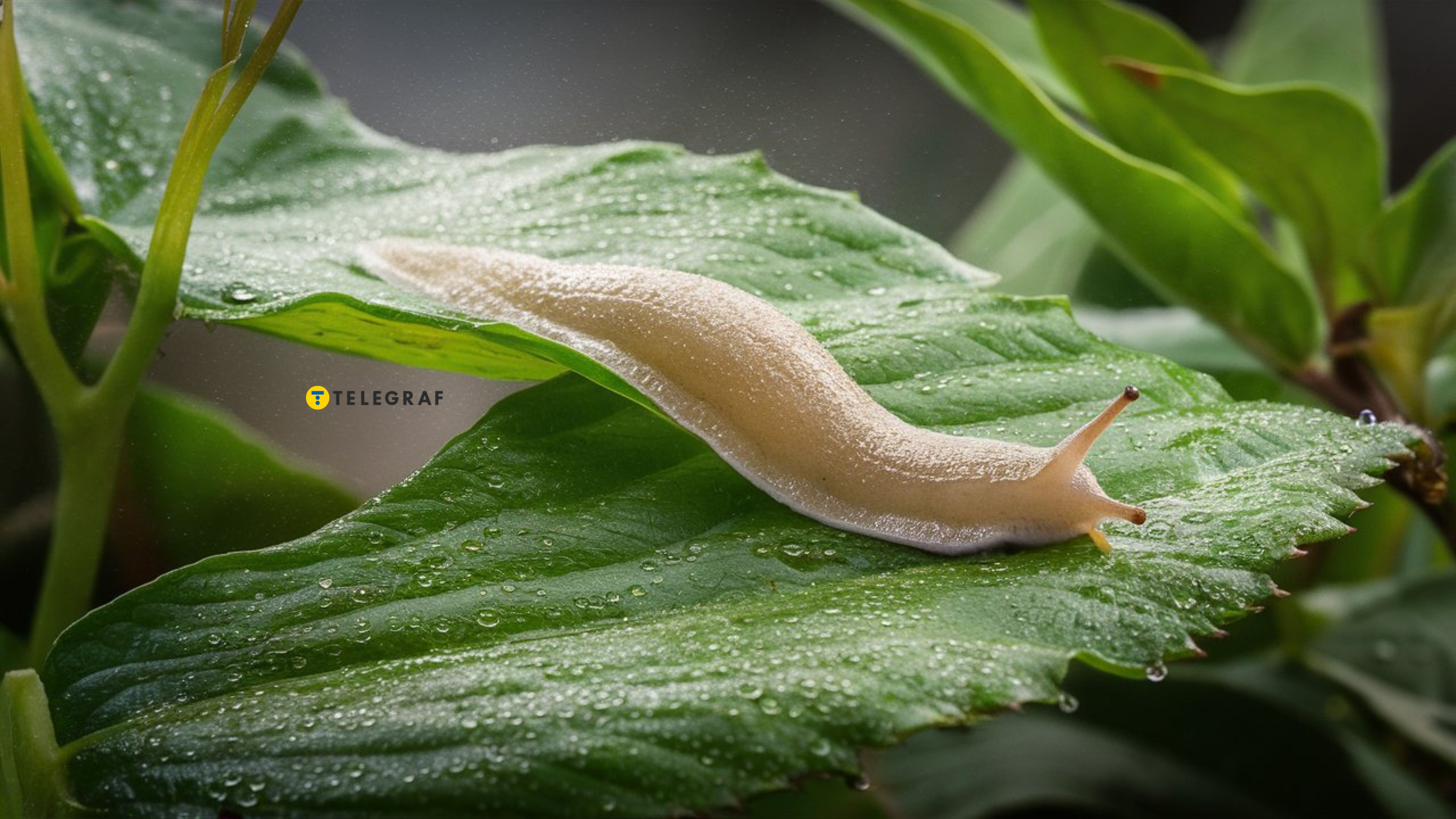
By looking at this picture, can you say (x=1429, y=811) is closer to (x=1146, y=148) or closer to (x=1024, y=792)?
(x=1024, y=792)

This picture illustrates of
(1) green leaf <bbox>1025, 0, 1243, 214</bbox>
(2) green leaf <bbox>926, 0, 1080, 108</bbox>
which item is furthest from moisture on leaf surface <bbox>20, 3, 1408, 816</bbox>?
(2) green leaf <bbox>926, 0, 1080, 108</bbox>

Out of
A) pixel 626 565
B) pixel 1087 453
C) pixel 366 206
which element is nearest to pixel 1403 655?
pixel 1087 453

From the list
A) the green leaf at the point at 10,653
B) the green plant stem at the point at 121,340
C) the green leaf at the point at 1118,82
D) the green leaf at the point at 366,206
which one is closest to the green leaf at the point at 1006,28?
the green leaf at the point at 1118,82

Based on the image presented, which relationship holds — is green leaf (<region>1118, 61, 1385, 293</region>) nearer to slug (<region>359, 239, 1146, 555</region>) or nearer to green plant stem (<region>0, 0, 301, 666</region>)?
slug (<region>359, 239, 1146, 555</region>)

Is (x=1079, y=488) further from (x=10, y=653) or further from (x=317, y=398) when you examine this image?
(x=10, y=653)

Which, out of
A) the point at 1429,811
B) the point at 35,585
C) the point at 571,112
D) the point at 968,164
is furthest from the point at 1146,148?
the point at 35,585

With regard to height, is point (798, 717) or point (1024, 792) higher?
point (798, 717)

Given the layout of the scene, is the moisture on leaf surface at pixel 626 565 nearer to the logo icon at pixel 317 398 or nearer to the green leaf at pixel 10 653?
the logo icon at pixel 317 398
